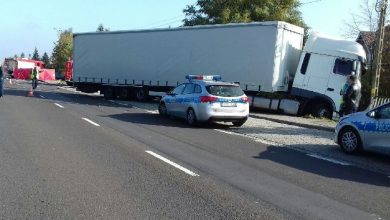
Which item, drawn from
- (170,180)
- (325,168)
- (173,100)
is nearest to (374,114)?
(325,168)

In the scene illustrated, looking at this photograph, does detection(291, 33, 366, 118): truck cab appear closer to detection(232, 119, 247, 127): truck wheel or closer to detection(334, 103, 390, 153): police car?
detection(232, 119, 247, 127): truck wheel

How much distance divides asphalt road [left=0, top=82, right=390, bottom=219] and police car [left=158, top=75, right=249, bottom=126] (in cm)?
272

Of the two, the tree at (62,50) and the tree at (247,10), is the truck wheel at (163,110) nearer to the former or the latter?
the tree at (247,10)

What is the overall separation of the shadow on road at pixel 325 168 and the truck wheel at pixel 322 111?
9720mm

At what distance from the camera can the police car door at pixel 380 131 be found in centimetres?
1035

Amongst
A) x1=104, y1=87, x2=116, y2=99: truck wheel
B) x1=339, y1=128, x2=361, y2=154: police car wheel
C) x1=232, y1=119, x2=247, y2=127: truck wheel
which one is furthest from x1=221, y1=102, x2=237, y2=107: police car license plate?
x1=104, y1=87, x2=116, y2=99: truck wheel

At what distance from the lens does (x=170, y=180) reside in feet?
24.4

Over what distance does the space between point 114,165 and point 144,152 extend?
156cm

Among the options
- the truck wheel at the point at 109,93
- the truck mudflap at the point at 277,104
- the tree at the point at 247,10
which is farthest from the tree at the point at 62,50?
the truck mudflap at the point at 277,104

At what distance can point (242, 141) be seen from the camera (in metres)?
12.6

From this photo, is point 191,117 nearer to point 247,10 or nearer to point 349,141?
point 349,141

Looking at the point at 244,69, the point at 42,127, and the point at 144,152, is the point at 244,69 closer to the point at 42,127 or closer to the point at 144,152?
the point at 42,127

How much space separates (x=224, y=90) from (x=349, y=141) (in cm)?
527

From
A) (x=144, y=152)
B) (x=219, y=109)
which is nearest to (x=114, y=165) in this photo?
(x=144, y=152)
